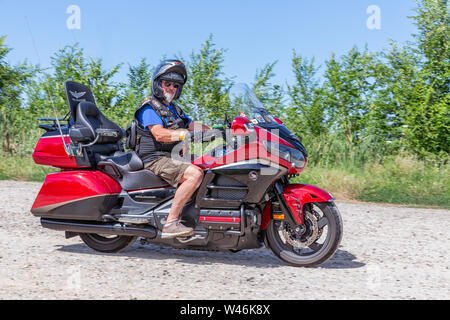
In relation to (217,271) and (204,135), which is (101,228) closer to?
(217,271)

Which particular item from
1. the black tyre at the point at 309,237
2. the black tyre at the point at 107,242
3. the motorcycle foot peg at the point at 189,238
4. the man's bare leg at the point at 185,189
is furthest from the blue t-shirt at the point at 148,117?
the black tyre at the point at 309,237

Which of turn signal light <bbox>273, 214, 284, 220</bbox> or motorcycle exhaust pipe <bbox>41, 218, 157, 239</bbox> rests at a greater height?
turn signal light <bbox>273, 214, 284, 220</bbox>

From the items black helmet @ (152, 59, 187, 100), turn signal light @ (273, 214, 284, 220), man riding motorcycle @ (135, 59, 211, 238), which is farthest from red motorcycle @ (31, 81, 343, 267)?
black helmet @ (152, 59, 187, 100)

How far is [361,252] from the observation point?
664cm

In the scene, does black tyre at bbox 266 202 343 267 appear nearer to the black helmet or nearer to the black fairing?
the black fairing

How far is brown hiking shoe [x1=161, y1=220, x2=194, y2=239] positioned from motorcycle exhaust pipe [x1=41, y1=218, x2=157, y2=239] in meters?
0.24

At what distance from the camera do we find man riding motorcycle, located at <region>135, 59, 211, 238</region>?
567 cm

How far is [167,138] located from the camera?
18.8 ft

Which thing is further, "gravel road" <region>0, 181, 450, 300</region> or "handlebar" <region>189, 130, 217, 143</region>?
"handlebar" <region>189, 130, 217, 143</region>

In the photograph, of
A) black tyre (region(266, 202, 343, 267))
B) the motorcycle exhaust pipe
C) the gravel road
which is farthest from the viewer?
the motorcycle exhaust pipe

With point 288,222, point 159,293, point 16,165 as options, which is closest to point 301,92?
point 16,165

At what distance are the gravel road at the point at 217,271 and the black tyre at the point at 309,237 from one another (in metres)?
0.14

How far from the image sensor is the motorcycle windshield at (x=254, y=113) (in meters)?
5.54

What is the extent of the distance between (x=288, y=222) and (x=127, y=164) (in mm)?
1965
